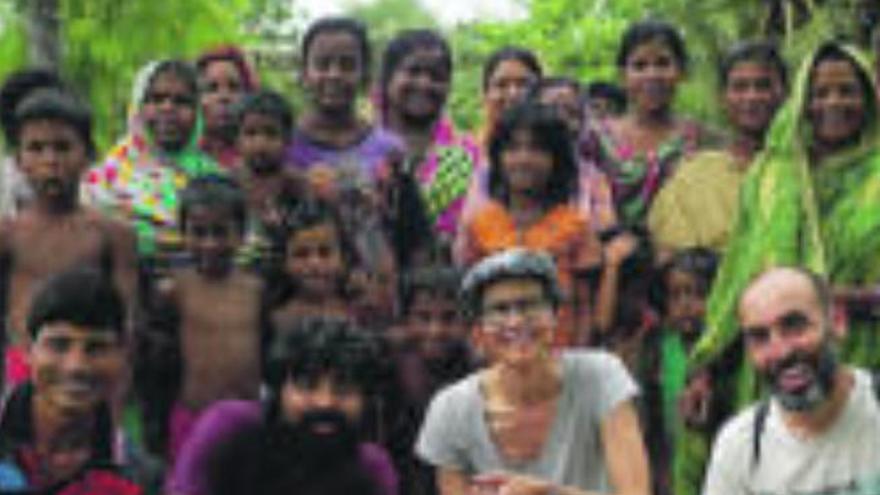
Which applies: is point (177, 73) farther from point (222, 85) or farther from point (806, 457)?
point (806, 457)

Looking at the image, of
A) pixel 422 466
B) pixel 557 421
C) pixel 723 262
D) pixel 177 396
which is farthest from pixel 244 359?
pixel 723 262

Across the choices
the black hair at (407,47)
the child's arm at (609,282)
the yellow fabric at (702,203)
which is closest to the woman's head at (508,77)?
the black hair at (407,47)

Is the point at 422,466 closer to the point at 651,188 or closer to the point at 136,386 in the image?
the point at 136,386

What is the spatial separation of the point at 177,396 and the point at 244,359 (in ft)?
0.87

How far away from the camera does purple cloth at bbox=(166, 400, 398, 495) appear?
14.1 feet

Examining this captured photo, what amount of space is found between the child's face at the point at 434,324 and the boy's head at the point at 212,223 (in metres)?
0.69

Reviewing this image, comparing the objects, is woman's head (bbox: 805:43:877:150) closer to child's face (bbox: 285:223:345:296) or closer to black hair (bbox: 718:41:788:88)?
black hair (bbox: 718:41:788:88)

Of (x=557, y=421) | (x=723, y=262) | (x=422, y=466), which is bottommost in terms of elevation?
(x=422, y=466)

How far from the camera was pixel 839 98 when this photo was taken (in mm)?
5129

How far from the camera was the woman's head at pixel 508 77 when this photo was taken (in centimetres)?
631

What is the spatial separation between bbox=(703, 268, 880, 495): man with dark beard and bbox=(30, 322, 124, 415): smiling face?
166cm

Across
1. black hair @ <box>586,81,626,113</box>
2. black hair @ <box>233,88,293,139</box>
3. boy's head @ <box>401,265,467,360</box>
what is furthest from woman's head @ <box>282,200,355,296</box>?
black hair @ <box>586,81,626,113</box>

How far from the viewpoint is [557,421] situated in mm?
4402

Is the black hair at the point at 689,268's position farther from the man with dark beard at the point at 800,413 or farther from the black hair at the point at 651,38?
the man with dark beard at the point at 800,413
